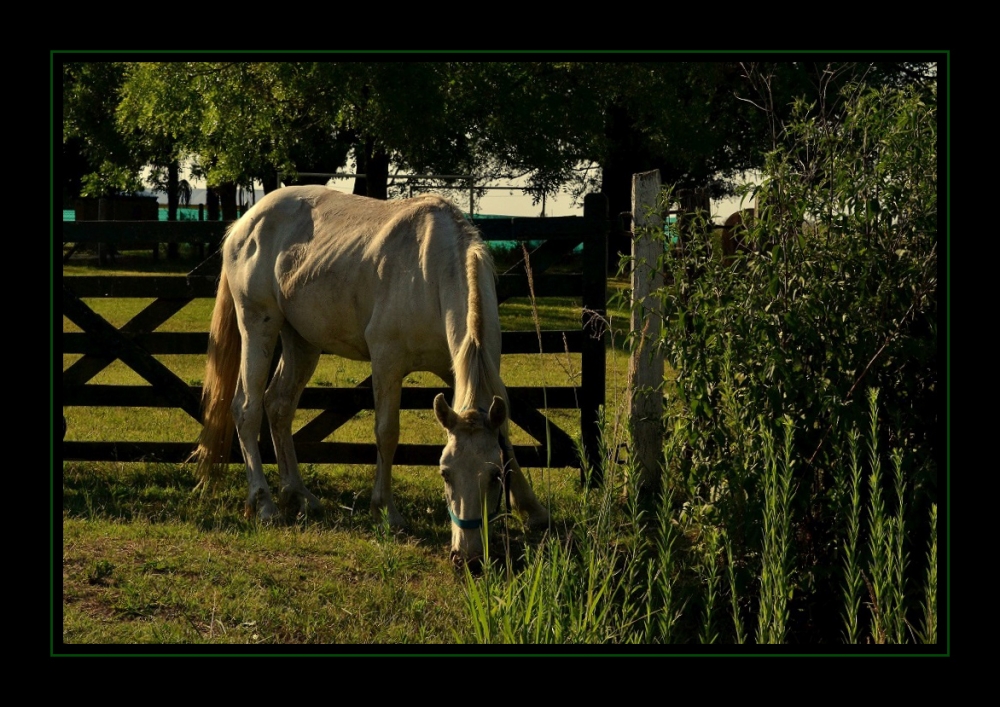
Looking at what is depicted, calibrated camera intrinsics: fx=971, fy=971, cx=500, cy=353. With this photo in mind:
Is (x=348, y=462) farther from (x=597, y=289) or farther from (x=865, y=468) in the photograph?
(x=865, y=468)

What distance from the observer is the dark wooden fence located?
23.2 ft

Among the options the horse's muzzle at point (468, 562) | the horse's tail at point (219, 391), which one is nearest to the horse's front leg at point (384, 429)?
the horse's muzzle at point (468, 562)

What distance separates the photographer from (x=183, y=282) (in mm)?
7562

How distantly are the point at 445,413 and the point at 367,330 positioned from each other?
1.45m

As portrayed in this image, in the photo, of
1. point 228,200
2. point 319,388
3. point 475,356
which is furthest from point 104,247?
point 475,356

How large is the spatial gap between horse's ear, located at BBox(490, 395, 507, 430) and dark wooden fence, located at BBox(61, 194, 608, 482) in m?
1.78

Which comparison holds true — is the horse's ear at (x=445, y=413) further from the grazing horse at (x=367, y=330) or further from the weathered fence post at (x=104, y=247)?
the weathered fence post at (x=104, y=247)

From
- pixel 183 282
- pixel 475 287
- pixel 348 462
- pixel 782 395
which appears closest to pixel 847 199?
pixel 782 395

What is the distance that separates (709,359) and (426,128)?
1080 cm

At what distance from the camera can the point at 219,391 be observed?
7.13 meters

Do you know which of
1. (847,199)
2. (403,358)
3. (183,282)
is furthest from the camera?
(183,282)

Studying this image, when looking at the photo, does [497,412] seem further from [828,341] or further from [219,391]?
[219,391]

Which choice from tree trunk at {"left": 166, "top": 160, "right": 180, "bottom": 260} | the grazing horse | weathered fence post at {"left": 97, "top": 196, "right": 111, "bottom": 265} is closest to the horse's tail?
the grazing horse

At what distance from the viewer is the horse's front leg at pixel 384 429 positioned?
20.5 ft
